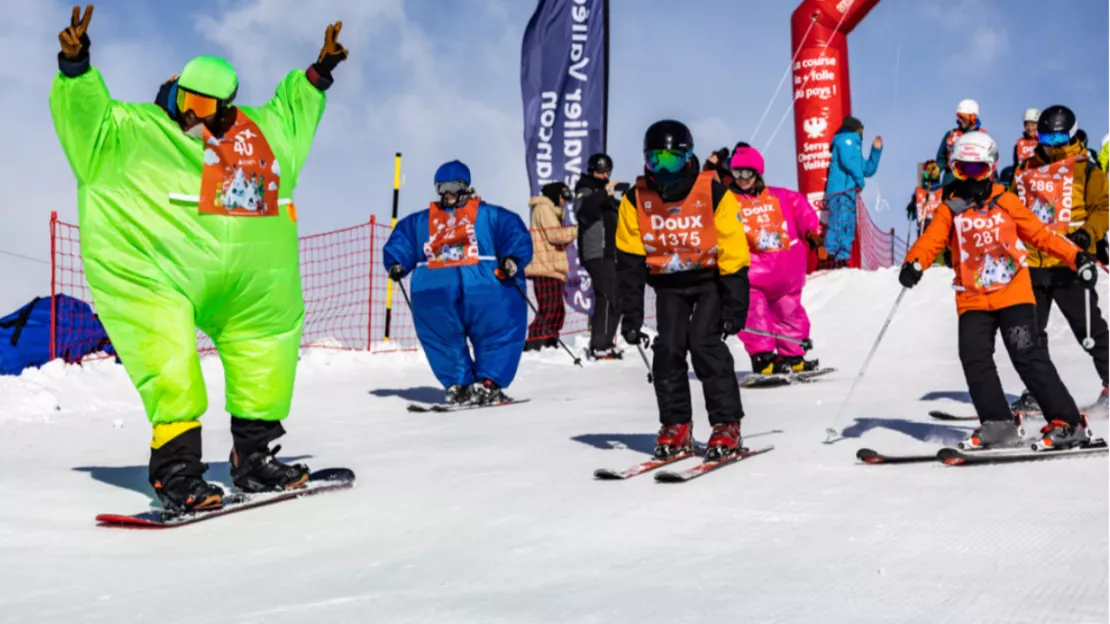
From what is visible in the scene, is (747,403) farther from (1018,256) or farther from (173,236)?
(173,236)

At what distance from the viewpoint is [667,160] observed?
561cm

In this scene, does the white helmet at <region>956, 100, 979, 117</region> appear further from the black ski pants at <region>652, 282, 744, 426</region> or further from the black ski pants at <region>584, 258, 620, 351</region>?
the black ski pants at <region>652, 282, 744, 426</region>

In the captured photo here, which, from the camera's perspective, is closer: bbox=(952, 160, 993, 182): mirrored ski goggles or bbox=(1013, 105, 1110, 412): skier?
bbox=(952, 160, 993, 182): mirrored ski goggles

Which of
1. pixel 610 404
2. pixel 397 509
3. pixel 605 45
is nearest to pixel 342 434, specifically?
pixel 610 404

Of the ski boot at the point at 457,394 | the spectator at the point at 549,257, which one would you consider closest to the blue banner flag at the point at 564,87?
the spectator at the point at 549,257

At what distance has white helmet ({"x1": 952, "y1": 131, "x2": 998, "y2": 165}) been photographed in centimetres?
567

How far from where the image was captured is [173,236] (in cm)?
460

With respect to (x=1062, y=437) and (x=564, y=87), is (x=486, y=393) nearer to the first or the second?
(x=1062, y=437)

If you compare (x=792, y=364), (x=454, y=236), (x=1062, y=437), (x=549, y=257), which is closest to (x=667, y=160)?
(x=1062, y=437)

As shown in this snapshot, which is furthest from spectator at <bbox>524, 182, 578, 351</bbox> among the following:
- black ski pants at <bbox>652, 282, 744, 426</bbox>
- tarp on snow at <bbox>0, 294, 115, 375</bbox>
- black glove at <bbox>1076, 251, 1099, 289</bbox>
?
black glove at <bbox>1076, 251, 1099, 289</bbox>

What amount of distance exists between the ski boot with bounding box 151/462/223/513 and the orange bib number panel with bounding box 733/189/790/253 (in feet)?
19.3

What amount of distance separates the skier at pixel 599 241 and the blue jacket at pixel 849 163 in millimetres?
5629

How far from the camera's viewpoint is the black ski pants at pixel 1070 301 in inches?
281

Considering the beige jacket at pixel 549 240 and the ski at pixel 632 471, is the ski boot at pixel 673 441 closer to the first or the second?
the ski at pixel 632 471
